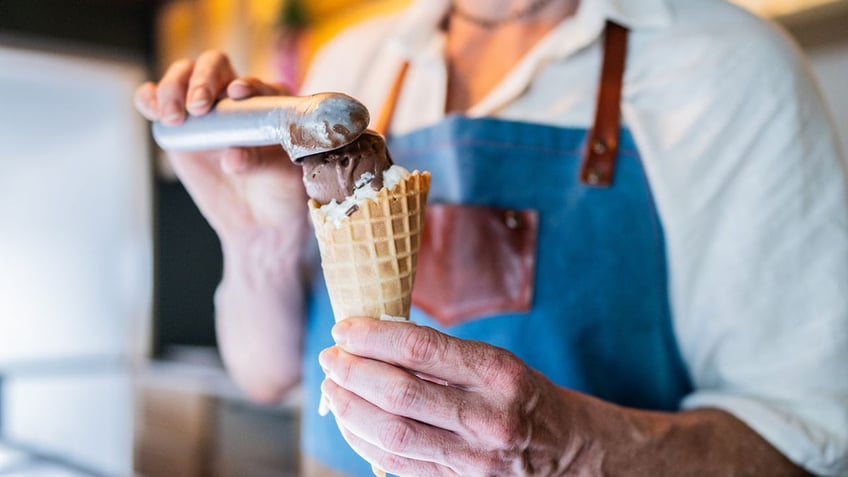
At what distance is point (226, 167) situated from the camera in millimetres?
701

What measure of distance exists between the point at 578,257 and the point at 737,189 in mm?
201

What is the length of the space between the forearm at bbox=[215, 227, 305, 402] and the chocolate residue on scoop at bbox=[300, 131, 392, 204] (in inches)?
12.5

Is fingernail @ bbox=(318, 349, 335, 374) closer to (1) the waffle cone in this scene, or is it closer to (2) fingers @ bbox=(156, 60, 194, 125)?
(1) the waffle cone

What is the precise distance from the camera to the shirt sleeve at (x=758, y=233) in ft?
2.81

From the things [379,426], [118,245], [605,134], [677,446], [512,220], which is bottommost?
[118,245]

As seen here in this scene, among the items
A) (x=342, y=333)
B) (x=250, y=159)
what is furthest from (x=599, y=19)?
(x=342, y=333)

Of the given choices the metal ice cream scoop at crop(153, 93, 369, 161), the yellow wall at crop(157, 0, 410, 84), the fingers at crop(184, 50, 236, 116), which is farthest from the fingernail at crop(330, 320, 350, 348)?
the yellow wall at crop(157, 0, 410, 84)

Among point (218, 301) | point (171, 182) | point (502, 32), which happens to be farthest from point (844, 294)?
point (171, 182)

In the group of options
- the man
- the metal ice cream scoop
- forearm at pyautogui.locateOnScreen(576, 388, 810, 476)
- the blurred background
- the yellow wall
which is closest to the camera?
the metal ice cream scoop

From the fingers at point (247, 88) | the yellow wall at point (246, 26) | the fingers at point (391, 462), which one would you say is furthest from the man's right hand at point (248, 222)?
the yellow wall at point (246, 26)

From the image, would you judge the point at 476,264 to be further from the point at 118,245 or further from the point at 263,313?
the point at 118,245

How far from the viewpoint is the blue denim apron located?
36.3 inches

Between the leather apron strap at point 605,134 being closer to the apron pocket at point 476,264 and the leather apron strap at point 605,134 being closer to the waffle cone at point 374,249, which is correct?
the apron pocket at point 476,264

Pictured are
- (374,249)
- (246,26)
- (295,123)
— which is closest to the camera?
(295,123)
